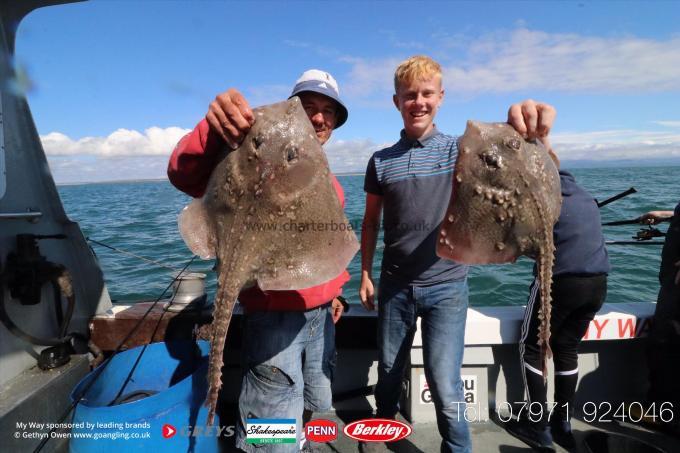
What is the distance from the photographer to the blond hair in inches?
104

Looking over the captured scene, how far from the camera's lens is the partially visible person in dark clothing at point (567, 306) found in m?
3.12

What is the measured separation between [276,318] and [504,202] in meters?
1.66

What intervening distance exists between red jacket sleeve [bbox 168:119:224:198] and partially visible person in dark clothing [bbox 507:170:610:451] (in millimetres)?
2937

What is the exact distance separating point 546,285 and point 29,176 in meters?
4.59

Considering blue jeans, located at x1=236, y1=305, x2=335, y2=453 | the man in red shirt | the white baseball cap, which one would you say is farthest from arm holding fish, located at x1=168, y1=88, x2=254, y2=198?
blue jeans, located at x1=236, y1=305, x2=335, y2=453

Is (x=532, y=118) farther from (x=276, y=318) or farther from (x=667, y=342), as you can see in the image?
(x=667, y=342)

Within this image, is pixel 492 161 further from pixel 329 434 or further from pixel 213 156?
pixel 329 434

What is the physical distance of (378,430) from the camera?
319 centimetres

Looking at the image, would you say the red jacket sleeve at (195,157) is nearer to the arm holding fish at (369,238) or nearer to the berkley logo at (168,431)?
the arm holding fish at (369,238)

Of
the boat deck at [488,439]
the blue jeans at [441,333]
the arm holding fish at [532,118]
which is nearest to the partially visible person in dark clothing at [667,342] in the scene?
the boat deck at [488,439]

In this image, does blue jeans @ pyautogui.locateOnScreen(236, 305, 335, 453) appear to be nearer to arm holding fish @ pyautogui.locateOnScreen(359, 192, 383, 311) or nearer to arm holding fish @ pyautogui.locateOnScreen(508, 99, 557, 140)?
arm holding fish @ pyautogui.locateOnScreen(359, 192, 383, 311)

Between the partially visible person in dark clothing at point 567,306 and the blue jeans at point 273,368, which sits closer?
the blue jeans at point 273,368

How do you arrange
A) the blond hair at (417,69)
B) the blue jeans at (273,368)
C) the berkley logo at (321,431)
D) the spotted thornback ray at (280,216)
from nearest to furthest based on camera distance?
the spotted thornback ray at (280,216)
the blue jeans at (273,368)
the blond hair at (417,69)
the berkley logo at (321,431)

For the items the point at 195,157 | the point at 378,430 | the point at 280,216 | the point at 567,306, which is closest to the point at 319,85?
the point at 195,157
